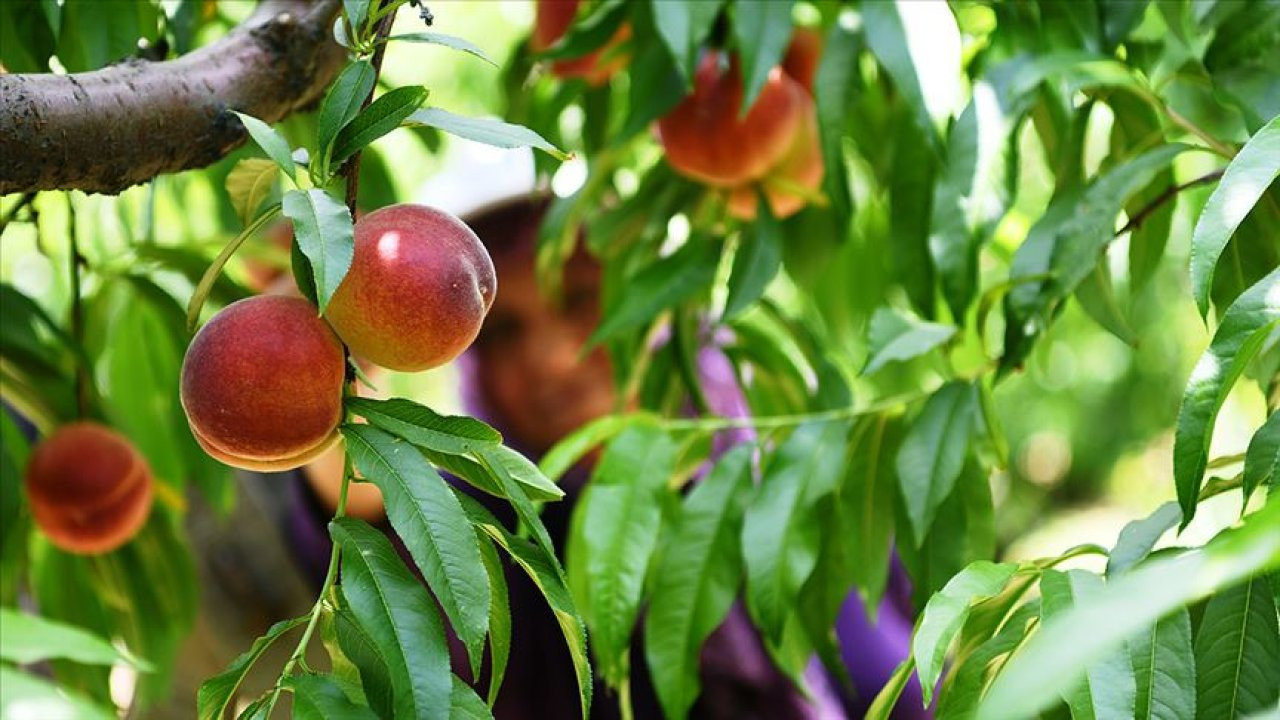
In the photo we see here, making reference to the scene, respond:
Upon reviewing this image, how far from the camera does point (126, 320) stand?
40.2 inches

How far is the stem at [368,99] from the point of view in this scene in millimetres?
519

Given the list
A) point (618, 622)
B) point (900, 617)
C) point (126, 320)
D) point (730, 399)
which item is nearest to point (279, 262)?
point (126, 320)

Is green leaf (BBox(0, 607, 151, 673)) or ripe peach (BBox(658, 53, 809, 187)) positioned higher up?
green leaf (BBox(0, 607, 151, 673))

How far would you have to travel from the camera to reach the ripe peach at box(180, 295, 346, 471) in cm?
51

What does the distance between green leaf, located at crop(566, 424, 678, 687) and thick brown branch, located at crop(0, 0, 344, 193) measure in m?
0.25

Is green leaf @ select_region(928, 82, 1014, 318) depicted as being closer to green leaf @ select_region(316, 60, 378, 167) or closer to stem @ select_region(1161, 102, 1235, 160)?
stem @ select_region(1161, 102, 1235, 160)

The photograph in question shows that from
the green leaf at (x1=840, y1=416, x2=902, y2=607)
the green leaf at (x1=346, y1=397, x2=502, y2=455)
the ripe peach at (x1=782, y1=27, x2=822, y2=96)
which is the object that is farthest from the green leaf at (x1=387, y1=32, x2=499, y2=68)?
the ripe peach at (x1=782, y1=27, x2=822, y2=96)

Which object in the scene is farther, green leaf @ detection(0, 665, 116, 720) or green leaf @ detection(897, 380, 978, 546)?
green leaf @ detection(897, 380, 978, 546)

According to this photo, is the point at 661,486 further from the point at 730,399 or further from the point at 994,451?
the point at 730,399

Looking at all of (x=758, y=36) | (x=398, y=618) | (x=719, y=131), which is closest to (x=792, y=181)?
(x=719, y=131)

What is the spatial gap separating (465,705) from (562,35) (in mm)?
568

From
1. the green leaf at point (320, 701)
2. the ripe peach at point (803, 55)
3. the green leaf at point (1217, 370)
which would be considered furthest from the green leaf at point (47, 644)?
the ripe peach at point (803, 55)

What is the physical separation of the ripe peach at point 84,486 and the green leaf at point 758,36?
1.45 feet

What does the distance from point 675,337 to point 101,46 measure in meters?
0.39
